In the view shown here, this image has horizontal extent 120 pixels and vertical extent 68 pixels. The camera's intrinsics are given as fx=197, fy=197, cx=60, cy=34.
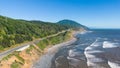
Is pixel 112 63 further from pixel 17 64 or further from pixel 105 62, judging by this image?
pixel 17 64

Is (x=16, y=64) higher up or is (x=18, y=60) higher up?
(x=18, y=60)

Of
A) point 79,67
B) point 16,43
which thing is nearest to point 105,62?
point 79,67

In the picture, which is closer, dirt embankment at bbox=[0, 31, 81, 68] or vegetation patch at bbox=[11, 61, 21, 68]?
dirt embankment at bbox=[0, 31, 81, 68]

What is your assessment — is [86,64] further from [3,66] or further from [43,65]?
[3,66]

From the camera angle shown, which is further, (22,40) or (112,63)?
(22,40)

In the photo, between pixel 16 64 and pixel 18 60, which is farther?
pixel 18 60


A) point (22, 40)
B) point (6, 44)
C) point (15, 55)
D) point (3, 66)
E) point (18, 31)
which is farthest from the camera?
point (18, 31)

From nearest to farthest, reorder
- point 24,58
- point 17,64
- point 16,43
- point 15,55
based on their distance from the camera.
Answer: point 17,64, point 15,55, point 24,58, point 16,43

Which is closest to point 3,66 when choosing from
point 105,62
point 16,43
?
point 105,62

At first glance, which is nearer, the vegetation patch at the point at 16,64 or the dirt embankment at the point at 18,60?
the dirt embankment at the point at 18,60
